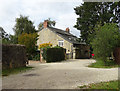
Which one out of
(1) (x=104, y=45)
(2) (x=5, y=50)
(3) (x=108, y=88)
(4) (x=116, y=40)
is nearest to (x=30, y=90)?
(3) (x=108, y=88)

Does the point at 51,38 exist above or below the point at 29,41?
above

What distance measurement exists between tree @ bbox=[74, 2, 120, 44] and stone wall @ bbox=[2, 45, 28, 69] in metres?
16.6

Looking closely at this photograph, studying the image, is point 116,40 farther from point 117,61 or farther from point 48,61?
point 48,61

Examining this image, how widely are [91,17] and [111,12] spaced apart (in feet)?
13.7

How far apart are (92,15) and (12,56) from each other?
69.8 ft

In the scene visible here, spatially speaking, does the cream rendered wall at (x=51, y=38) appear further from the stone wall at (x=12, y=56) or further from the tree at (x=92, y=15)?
the stone wall at (x=12, y=56)

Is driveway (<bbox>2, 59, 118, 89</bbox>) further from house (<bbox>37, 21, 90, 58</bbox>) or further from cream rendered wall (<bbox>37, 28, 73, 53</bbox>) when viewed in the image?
cream rendered wall (<bbox>37, 28, 73, 53</bbox>)

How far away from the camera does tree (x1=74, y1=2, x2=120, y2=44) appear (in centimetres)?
2653

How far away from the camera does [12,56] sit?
11.5m

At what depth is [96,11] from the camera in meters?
28.5

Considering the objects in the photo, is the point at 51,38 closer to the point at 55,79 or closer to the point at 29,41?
the point at 29,41

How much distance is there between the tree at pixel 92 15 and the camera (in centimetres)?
2653

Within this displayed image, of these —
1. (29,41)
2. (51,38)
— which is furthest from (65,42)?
(29,41)

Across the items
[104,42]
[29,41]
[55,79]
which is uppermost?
[29,41]
